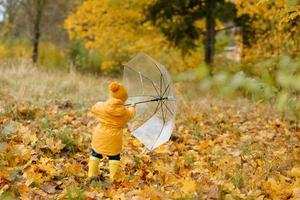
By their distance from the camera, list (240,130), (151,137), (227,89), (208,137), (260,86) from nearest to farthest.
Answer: (227,89)
(260,86)
(151,137)
(208,137)
(240,130)

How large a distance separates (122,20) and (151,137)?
8246 millimetres

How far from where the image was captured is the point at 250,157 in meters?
5.33

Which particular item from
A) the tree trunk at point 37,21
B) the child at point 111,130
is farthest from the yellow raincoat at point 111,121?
the tree trunk at point 37,21

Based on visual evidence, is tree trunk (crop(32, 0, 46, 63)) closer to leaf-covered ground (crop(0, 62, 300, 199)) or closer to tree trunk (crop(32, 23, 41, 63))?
tree trunk (crop(32, 23, 41, 63))

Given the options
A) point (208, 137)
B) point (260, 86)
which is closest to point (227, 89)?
point (260, 86)

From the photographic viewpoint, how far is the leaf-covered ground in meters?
3.90

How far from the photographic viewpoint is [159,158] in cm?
555

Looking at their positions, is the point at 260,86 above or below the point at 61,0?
below

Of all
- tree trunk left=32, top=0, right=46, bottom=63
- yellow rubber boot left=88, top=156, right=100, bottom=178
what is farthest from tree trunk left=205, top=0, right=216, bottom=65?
yellow rubber boot left=88, top=156, right=100, bottom=178

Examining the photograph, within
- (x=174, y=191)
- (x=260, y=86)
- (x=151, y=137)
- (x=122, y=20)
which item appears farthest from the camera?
(x=122, y=20)

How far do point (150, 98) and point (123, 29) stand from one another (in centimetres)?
808

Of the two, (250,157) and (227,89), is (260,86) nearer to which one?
(227,89)

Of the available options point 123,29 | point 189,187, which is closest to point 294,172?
point 189,187

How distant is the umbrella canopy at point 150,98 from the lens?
16.1ft
